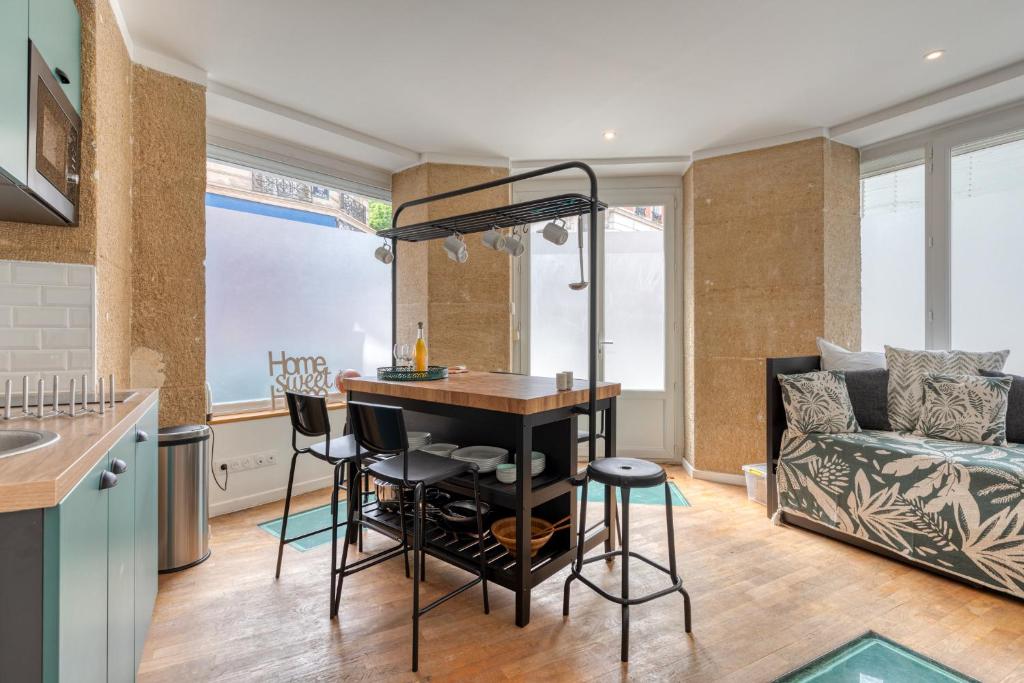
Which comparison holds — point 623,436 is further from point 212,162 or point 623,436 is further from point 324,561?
point 212,162

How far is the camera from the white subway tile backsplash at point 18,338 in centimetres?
190

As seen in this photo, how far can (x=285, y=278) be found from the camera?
150 inches

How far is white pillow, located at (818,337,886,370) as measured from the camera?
324 cm

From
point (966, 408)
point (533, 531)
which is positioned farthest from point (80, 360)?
point (966, 408)

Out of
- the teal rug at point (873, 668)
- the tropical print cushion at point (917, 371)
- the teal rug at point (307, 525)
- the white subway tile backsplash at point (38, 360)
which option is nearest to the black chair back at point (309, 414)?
the teal rug at point (307, 525)

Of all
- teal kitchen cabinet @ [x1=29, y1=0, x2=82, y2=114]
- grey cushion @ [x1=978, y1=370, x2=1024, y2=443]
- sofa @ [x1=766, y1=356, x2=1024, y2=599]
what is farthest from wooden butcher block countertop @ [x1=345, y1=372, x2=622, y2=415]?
grey cushion @ [x1=978, y1=370, x2=1024, y2=443]

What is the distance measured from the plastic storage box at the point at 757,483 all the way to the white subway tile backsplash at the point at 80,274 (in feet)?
Result: 13.0

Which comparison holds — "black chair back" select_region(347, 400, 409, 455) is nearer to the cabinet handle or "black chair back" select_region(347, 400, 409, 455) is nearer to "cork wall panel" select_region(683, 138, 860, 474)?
the cabinet handle

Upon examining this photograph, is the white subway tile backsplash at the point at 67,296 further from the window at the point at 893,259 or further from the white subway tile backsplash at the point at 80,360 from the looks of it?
the window at the point at 893,259

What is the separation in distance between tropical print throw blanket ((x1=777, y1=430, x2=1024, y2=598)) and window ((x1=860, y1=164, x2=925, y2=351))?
3.77 ft

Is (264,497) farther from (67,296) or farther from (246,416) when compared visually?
(67,296)

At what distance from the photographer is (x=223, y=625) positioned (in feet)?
6.75

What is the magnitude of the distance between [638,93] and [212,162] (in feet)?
9.64

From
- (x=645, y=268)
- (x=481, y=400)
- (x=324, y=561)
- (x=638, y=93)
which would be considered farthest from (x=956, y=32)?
A: (x=324, y=561)
